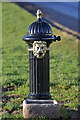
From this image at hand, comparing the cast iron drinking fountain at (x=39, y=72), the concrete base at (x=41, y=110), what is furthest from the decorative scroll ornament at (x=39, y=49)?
the concrete base at (x=41, y=110)

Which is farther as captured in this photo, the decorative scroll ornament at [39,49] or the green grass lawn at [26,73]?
the green grass lawn at [26,73]

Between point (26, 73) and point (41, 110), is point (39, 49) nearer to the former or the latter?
point (41, 110)

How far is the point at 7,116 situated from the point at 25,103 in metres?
0.65

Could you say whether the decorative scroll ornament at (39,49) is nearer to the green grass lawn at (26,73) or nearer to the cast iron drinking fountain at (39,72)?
the cast iron drinking fountain at (39,72)

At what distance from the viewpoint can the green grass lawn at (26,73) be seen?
6.55 metres

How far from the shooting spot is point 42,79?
5.42 m

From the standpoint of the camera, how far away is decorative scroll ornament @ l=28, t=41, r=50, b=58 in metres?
5.23

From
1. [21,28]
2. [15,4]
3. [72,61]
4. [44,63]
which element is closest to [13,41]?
[21,28]

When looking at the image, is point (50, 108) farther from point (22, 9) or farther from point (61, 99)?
point (22, 9)

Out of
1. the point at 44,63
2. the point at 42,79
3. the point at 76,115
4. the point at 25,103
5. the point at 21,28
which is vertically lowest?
the point at 76,115

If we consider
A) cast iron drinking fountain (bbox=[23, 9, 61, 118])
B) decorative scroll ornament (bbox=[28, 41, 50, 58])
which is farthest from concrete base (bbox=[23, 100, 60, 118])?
decorative scroll ornament (bbox=[28, 41, 50, 58])

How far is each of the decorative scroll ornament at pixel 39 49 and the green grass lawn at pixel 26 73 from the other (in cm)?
150

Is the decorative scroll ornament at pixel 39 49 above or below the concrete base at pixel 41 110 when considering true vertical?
above

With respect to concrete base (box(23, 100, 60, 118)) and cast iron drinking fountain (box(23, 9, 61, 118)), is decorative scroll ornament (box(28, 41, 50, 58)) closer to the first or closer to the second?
cast iron drinking fountain (box(23, 9, 61, 118))
